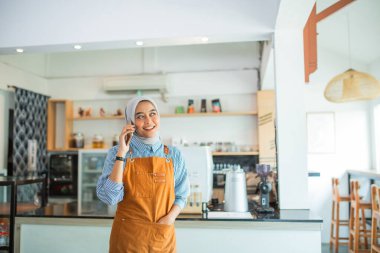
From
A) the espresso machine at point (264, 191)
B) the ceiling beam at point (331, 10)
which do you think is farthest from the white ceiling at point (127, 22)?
the espresso machine at point (264, 191)

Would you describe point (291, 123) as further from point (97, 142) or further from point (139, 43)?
point (97, 142)

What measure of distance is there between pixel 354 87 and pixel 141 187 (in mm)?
2890

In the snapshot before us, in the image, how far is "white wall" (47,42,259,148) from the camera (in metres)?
5.68

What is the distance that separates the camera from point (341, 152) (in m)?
5.94

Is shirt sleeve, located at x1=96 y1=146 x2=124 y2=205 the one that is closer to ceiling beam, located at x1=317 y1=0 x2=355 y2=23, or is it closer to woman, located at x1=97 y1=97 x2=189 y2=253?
woman, located at x1=97 y1=97 x2=189 y2=253

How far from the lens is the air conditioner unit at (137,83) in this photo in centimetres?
561

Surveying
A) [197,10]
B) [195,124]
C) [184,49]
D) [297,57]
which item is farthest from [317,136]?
[197,10]

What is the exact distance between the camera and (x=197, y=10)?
3.01 meters

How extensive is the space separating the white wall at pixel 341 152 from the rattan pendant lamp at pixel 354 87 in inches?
87.8

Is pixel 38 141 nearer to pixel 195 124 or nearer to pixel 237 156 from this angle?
pixel 195 124

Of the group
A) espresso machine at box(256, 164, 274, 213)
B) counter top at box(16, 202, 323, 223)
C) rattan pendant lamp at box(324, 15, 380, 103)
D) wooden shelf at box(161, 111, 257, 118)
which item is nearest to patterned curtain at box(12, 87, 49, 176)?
wooden shelf at box(161, 111, 257, 118)

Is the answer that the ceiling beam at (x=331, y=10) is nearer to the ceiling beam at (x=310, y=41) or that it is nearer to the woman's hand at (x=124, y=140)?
the ceiling beam at (x=310, y=41)

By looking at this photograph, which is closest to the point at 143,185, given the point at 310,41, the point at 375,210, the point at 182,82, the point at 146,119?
the point at 146,119

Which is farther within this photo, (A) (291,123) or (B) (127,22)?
(B) (127,22)
